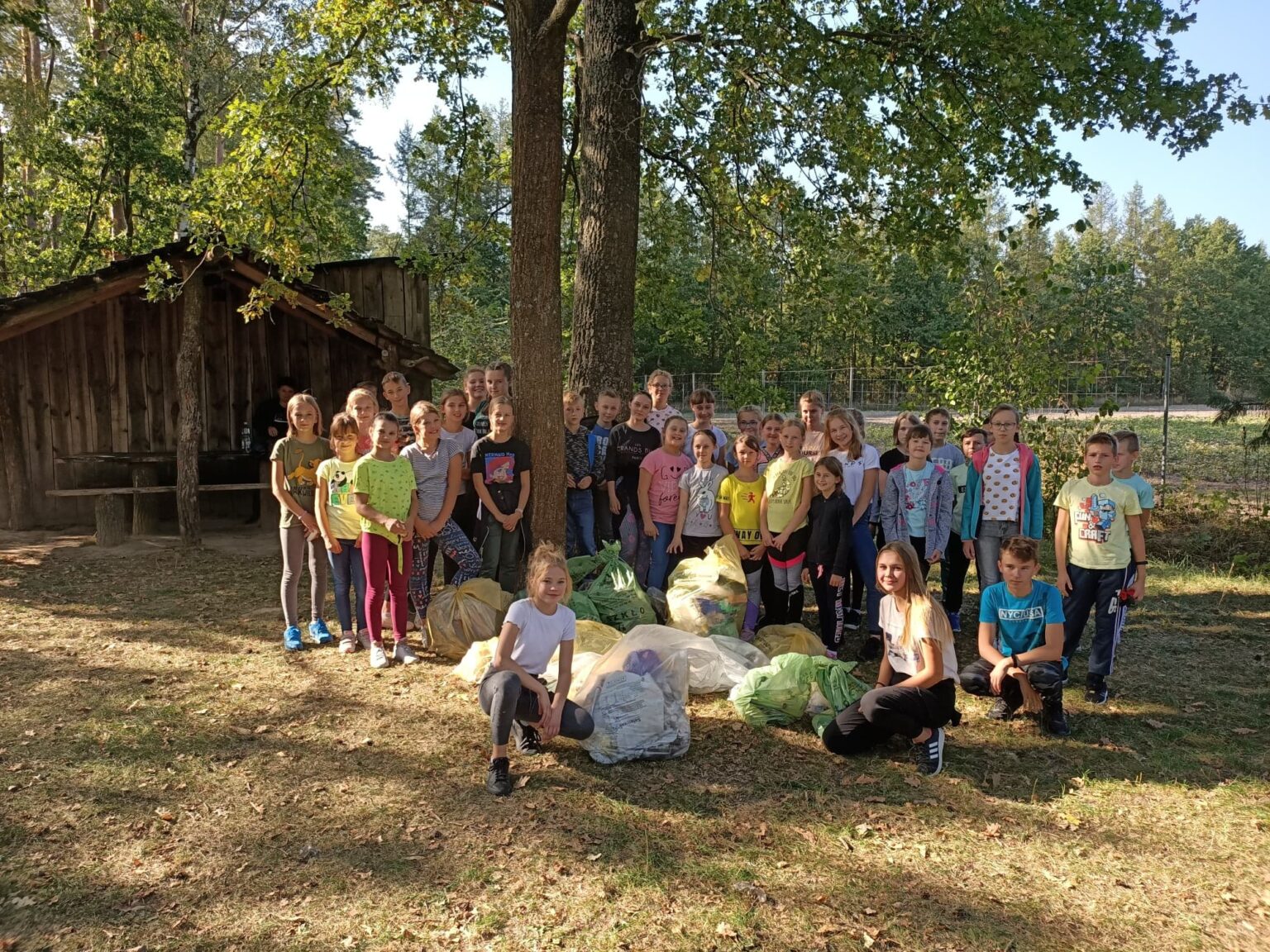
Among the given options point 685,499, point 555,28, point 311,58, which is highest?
point 311,58

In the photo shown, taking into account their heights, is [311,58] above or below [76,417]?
above

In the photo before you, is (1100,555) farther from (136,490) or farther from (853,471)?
(136,490)

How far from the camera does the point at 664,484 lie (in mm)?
6180

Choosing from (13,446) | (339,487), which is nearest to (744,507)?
(339,487)

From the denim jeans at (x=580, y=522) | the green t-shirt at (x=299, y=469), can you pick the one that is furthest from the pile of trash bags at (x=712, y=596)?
the green t-shirt at (x=299, y=469)

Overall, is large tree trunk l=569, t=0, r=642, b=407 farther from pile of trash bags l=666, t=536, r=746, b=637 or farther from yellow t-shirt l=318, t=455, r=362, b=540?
yellow t-shirt l=318, t=455, r=362, b=540

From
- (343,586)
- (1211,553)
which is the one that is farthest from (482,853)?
(1211,553)

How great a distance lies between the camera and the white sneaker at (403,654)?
5512 millimetres

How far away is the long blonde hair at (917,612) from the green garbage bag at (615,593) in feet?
6.28

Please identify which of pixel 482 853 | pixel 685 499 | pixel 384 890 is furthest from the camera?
pixel 685 499

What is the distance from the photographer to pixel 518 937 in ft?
9.43

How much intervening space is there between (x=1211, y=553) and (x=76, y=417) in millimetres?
13545

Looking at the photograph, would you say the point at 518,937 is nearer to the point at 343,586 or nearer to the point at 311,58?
the point at 343,586

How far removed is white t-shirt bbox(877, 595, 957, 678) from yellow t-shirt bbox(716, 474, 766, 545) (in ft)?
4.94
